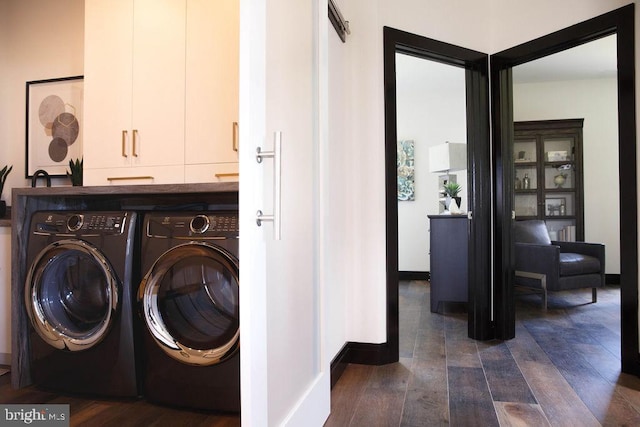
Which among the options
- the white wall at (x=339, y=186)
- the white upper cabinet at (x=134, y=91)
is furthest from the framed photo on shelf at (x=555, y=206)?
the white upper cabinet at (x=134, y=91)

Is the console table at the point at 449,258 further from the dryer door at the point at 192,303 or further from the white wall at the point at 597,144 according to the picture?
the white wall at the point at 597,144

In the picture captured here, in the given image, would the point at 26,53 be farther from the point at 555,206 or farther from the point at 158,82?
the point at 555,206

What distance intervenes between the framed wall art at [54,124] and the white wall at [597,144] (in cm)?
517

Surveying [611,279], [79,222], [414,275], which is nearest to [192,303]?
[79,222]

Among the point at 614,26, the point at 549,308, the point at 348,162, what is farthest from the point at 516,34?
the point at 549,308

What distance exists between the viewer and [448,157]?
166 inches

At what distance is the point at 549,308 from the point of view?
383cm

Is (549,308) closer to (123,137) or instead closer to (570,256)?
(570,256)

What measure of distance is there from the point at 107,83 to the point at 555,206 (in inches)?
202

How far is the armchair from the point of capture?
3.78m

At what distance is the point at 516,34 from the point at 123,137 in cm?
256

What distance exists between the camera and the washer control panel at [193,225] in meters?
1.63

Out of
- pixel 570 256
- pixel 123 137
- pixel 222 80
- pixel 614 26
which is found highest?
pixel 614 26

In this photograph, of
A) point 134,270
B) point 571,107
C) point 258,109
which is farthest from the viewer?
point 571,107
